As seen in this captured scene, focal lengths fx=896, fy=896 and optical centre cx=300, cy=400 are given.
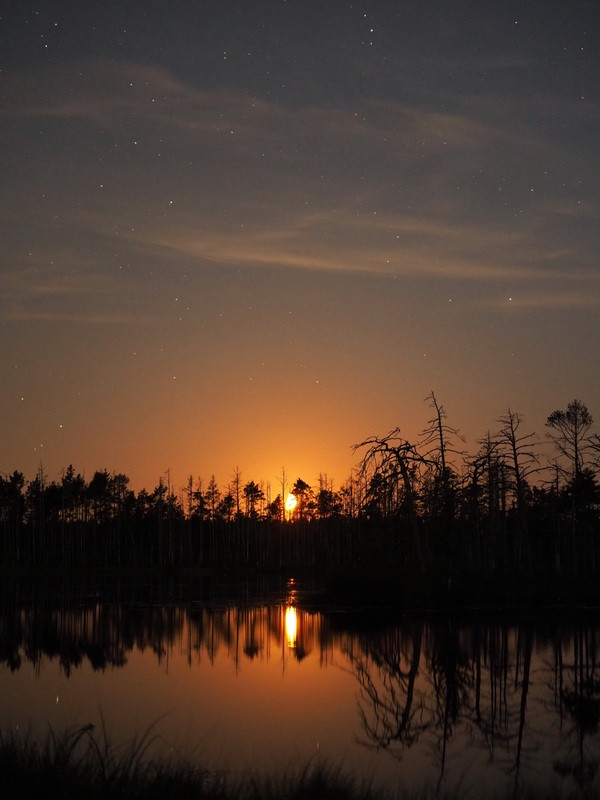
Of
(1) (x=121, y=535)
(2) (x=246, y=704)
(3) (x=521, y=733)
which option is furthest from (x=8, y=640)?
(1) (x=121, y=535)

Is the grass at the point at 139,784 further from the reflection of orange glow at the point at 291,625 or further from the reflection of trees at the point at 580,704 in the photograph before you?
the reflection of orange glow at the point at 291,625

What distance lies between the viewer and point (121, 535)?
130250 millimetres

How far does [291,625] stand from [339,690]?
13270mm

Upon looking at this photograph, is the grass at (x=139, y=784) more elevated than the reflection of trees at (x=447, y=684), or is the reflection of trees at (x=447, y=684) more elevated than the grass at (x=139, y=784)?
the grass at (x=139, y=784)

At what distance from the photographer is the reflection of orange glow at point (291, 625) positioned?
27272 mm

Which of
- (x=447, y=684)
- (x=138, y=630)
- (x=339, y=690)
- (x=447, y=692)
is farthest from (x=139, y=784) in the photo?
(x=138, y=630)

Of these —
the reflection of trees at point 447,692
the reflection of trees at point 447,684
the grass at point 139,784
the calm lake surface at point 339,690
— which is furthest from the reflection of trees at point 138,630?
the grass at point 139,784

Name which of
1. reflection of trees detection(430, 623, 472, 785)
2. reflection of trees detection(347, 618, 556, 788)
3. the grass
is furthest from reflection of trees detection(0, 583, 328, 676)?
the grass

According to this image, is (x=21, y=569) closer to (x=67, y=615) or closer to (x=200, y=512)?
(x=200, y=512)

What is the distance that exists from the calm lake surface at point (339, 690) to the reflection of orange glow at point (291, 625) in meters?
0.14

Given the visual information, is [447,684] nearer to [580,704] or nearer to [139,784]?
[580,704]

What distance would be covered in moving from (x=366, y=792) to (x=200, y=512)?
130 metres

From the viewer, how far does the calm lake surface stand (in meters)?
→ 12.7

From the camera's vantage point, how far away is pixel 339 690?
18406 millimetres
